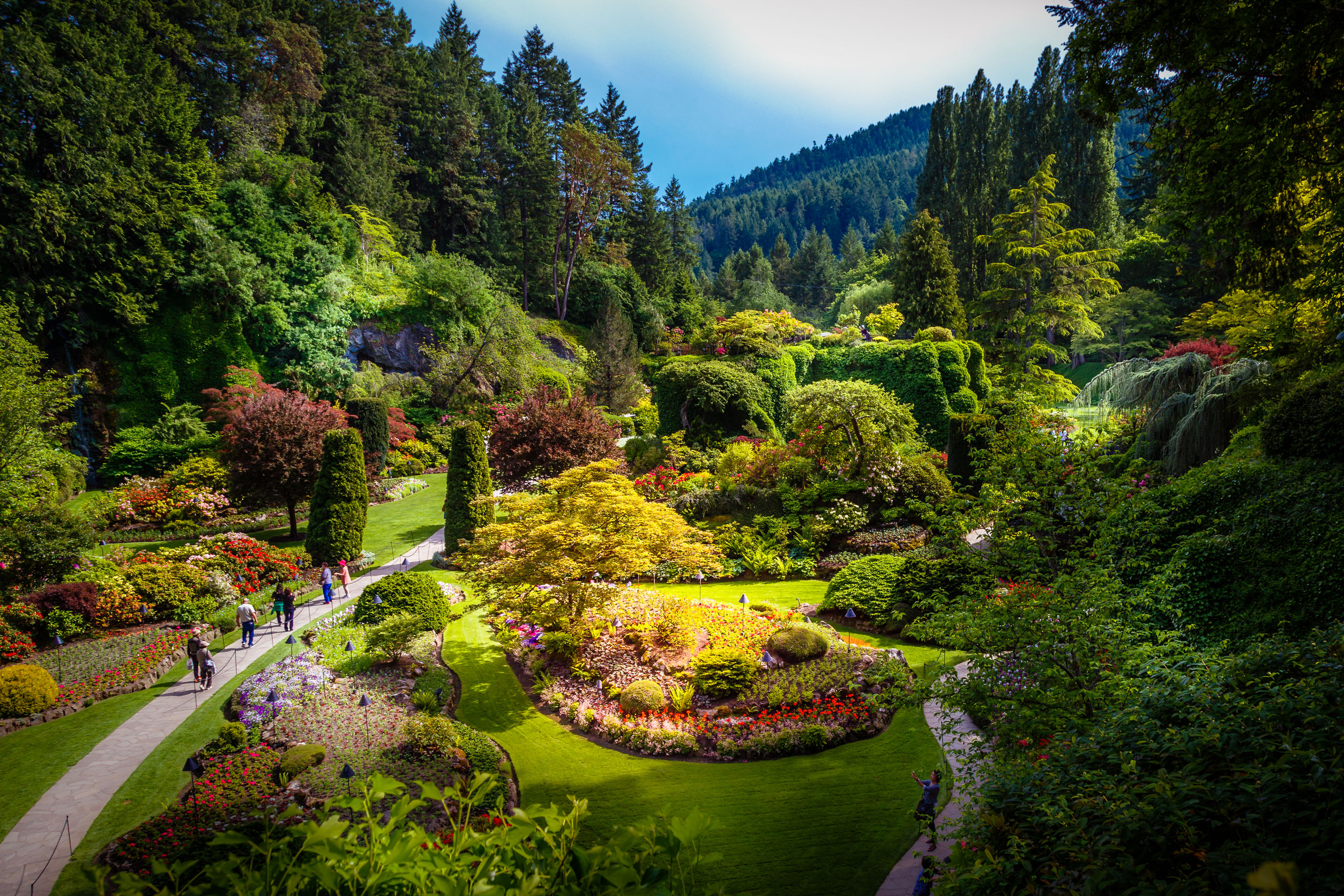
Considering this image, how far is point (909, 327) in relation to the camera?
32.4 meters

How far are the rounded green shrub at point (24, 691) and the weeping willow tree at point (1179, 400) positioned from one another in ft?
67.6

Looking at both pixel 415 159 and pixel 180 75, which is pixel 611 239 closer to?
pixel 415 159

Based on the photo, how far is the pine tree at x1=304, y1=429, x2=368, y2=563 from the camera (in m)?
16.6

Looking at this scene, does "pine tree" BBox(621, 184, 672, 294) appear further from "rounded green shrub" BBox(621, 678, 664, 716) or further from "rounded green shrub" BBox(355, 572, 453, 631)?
"rounded green shrub" BBox(621, 678, 664, 716)

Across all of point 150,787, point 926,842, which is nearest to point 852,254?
point 926,842

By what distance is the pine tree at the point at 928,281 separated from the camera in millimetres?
31141

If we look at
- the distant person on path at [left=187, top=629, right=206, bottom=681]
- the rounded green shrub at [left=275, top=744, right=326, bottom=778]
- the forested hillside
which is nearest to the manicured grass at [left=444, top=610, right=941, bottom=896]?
the rounded green shrub at [left=275, top=744, right=326, bottom=778]

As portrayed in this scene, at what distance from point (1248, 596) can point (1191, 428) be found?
18.1 ft

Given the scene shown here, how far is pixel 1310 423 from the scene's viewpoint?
8.56m

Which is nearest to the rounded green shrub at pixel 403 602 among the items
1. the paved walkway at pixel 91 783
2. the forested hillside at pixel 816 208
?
the paved walkway at pixel 91 783

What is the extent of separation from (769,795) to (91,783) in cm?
920

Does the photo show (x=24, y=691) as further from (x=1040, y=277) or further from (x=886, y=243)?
(x=886, y=243)

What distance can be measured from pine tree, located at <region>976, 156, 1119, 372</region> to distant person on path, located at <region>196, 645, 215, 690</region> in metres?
27.8

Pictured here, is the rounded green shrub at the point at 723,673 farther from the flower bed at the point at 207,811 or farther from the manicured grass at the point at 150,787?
the manicured grass at the point at 150,787
